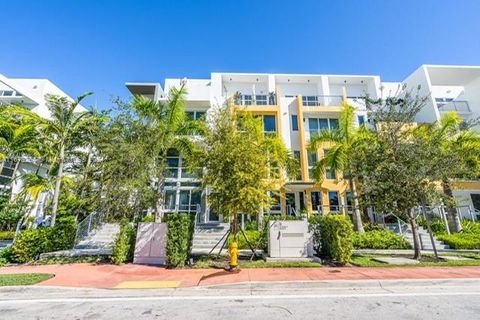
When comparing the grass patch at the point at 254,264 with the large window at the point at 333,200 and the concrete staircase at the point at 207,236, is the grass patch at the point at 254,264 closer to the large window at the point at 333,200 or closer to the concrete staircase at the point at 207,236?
the concrete staircase at the point at 207,236

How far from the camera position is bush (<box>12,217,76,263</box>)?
10.4 m

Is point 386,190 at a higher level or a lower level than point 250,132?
lower

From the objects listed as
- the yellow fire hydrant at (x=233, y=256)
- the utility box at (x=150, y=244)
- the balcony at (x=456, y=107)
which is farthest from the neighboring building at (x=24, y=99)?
the balcony at (x=456, y=107)

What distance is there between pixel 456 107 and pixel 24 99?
4584 centimetres

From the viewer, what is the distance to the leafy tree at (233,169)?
9906 mm

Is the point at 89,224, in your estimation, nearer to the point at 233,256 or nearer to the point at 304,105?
the point at 233,256

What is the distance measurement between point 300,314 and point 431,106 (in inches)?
1131

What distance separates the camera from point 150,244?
34.8ft

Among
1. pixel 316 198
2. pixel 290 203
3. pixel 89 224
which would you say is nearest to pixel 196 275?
pixel 89 224

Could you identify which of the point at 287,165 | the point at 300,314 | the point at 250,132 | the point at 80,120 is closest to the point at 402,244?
the point at 287,165

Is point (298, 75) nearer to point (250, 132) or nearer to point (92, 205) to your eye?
point (250, 132)

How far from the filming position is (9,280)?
7.15 meters

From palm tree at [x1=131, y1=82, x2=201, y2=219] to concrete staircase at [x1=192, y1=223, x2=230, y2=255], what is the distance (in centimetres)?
282

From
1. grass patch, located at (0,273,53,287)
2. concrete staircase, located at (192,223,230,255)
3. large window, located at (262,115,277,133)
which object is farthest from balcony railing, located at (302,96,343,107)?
grass patch, located at (0,273,53,287)
